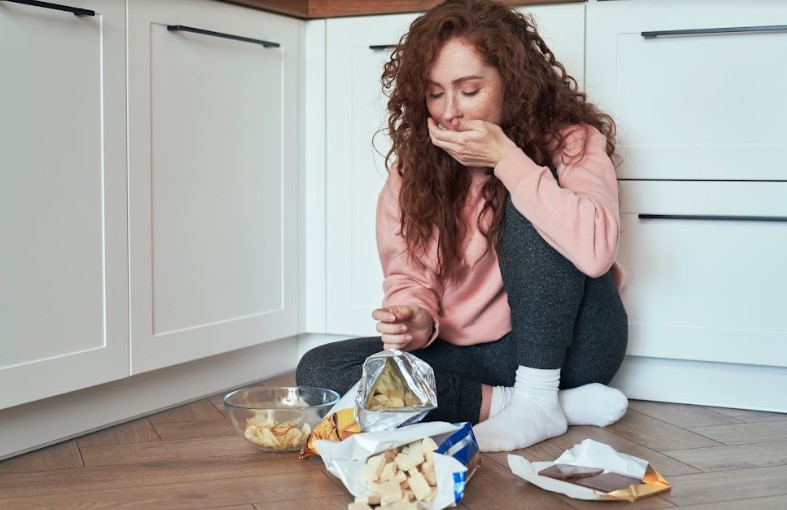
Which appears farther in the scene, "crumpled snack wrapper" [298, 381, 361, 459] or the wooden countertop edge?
the wooden countertop edge

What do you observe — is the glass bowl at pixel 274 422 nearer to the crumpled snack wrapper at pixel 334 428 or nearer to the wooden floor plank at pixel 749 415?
the crumpled snack wrapper at pixel 334 428

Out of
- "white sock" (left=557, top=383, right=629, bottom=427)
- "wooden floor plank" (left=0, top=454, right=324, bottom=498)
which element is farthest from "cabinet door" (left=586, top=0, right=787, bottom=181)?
"wooden floor plank" (left=0, top=454, right=324, bottom=498)

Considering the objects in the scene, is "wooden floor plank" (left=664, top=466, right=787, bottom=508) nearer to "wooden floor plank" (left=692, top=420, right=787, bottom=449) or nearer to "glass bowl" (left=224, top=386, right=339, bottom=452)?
"wooden floor plank" (left=692, top=420, right=787, bottom=449)

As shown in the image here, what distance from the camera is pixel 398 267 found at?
5.32ft

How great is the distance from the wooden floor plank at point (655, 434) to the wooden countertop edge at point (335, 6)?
2.53 ft

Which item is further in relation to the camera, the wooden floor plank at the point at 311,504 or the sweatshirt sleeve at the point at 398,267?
the sweatshirt sleeve at the point at 398,267

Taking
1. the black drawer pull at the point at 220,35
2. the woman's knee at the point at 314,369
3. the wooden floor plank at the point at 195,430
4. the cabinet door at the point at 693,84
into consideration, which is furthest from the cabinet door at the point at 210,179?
the cabinet door at the point at 693,84

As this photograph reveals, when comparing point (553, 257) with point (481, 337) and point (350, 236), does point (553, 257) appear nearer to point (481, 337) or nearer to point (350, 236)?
point (481, 337)

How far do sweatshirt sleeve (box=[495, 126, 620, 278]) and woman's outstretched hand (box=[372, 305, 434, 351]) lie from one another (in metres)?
0.24

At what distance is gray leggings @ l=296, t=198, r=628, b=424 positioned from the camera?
143 centimetres

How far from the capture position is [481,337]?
160cm

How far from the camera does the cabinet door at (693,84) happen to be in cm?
161

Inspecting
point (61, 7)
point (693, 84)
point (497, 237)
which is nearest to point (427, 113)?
point (497, 237)

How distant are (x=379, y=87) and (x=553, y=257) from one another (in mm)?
618
